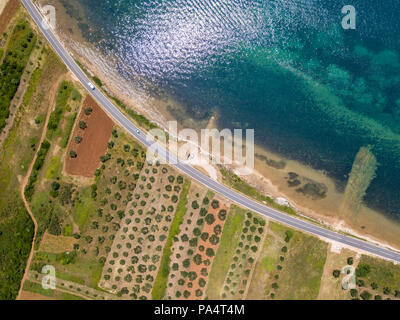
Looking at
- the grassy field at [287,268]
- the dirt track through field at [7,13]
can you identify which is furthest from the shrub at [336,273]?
the dirt track through field at [7,13]

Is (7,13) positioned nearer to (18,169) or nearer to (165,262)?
(18,169)

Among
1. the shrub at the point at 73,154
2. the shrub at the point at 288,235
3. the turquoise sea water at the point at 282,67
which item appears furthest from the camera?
the turquoise sea water at the point at 282,67

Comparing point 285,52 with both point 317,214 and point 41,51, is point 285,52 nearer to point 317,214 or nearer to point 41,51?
point 317,214

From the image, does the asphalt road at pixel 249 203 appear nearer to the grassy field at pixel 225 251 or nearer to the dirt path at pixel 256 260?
the grassy field at pixel 225 251

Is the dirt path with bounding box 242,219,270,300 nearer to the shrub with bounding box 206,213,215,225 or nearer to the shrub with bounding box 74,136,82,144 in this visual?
the shrub with bounding box 206,213,215,225

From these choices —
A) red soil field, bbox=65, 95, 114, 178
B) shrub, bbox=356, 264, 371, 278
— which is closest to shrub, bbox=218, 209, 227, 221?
red soil field, bbox=65, 95, 114, 178
